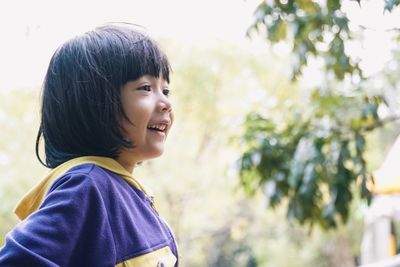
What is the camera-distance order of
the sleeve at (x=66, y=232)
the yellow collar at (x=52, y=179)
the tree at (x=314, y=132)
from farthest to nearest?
the tree at (x=314, y=132)
the yellow collar at (x=52, y=179)
the sleeve at (x=66, y=232)

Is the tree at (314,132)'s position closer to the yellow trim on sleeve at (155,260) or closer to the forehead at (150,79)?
the forehead at (150,79)

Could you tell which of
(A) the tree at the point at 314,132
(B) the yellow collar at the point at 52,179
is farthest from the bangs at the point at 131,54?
(A) the tree at the point at 314,132

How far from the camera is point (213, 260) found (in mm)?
11023

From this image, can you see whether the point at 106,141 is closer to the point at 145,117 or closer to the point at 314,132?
the point at 145,117

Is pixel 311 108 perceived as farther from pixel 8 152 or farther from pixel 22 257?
pixel 8 152

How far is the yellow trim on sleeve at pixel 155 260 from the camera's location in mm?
717

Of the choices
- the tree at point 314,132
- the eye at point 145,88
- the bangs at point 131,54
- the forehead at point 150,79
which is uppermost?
the bangs at point 131,54

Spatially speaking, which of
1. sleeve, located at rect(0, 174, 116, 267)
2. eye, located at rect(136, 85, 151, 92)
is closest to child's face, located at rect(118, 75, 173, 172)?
eye, located at rect(136, 85, 151, 92)

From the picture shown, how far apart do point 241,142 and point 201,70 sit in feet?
18.0

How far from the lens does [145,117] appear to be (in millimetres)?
807

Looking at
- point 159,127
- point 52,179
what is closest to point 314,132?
point 159,127

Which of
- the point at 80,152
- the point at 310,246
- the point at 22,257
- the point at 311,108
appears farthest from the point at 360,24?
the point at 310,246

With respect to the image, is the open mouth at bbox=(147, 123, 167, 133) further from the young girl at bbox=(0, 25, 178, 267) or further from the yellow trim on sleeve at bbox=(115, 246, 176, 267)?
the yellow trim on sleeve at bbox=(115, 246, 176, 267)

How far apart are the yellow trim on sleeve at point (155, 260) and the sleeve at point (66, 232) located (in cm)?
4
